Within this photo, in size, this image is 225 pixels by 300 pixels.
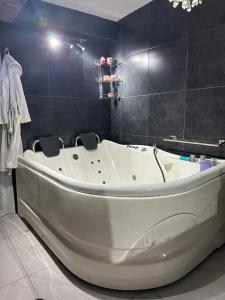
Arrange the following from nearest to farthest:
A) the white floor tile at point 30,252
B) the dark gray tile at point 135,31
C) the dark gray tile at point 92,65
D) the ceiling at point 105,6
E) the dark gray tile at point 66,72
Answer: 1. the white floor tile at point 30,252
2. the ceiling at point 105,6
3. the dark gray tile at point 135,31
4. the dark gray tile at point 66,72
5. the dark gray tile at point 92,65

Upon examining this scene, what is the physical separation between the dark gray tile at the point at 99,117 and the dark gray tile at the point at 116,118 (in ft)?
0.24

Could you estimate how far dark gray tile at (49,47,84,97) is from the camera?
2.80m

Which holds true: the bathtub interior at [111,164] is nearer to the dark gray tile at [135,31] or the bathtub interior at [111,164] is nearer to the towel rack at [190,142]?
the towel rack at [190,142]

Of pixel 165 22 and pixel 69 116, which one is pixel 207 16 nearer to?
pixel 165 22

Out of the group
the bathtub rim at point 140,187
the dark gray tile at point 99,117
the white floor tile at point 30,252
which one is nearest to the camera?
the bathtub rim at point 140,187

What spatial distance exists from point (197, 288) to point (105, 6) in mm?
2995

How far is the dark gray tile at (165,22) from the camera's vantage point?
2283mm

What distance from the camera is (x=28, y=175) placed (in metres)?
2.17

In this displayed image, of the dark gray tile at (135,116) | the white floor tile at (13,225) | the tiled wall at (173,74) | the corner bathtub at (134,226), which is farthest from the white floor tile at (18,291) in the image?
the dark gray tile at (135,116)

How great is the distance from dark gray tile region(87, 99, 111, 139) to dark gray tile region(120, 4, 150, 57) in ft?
2.55

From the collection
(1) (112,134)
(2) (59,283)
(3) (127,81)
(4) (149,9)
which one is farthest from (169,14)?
(2) (59,283)

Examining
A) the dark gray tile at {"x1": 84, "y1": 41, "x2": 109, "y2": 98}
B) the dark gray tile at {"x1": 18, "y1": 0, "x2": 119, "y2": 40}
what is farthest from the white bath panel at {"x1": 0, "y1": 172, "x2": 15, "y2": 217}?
the dark gray tile at {"x1": 18, "y1": 0, "x2": 119, "y2": 40}

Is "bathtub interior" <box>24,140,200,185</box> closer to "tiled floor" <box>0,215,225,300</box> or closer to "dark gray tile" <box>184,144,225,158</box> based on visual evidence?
"dark gray tile" <box>184,144,225,158</box>

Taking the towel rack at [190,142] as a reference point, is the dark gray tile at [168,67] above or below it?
above
